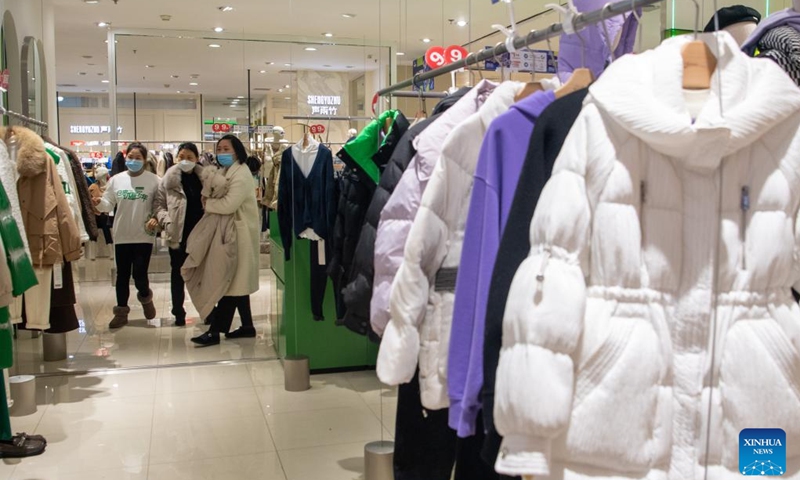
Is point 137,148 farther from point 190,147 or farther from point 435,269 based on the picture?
point 435,269

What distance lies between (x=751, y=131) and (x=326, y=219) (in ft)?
10.6

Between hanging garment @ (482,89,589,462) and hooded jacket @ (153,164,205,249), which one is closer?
hanging garment @ (482,89,589,462)

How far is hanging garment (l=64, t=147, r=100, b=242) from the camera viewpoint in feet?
15.7

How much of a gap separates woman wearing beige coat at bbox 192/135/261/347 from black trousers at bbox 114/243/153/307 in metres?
0.50

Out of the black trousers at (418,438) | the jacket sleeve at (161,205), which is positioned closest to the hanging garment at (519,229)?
the black trousers at (418,438)

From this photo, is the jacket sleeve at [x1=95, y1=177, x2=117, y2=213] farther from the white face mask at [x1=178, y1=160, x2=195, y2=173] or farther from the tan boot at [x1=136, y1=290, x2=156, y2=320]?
the tan boot at [x1=136, y1=290, x2=156, y2=320]

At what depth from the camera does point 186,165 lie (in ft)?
16.0

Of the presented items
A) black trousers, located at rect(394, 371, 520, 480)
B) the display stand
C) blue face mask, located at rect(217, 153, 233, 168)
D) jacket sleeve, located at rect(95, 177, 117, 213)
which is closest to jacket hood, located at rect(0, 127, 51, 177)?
jacket sleeve, located at rect(95, 177, 117, 213)

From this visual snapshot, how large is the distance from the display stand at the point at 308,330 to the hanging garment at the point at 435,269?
281 centimetres

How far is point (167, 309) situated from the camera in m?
5.10

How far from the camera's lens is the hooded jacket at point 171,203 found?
15.9 feet

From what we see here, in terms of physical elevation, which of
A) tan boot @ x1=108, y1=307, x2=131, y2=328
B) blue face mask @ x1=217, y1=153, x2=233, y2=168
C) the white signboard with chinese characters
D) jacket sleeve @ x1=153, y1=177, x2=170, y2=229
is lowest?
tan boot @ x1=108, y1=307, x2=131, y2=328

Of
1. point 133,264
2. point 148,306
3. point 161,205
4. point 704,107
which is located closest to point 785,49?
point 704,107

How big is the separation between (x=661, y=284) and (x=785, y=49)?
63 centimetres
